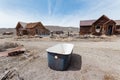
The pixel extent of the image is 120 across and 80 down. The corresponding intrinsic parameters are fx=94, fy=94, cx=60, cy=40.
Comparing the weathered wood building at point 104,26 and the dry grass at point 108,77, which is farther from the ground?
the weathered wood building at point 104,26

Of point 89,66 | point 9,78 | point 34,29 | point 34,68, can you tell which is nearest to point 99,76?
point 89,66

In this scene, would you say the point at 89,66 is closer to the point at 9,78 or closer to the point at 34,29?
the point at 9,78

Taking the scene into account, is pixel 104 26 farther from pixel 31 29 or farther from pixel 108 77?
pixel 31 29

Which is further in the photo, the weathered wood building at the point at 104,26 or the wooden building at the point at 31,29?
the wooden building at the point at 31,29

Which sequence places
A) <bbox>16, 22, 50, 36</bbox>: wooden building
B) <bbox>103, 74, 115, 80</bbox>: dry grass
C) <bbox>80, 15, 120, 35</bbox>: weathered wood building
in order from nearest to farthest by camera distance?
1. <bbox>103, 74, 115, 80</bbox>: dry grass
2. <bbox>80, 15, 120, 35</bbox>: weathered wood building
3. <bbox>16, 22, 50, 36</bbox>: wooden building

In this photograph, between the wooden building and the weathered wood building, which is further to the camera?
the wooden building

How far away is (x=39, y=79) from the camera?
4.02 metres

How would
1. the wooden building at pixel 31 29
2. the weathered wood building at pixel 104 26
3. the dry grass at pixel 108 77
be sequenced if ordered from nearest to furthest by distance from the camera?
the dry grass at pixel 108 77 → the weathered wood building at pixel 104 26 → the wooden building at pixel 31 29

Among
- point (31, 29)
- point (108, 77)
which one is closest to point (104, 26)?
point (108, 77)

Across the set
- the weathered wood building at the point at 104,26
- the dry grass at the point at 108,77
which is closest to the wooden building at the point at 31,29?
the weathered wood building at the point at 104,26

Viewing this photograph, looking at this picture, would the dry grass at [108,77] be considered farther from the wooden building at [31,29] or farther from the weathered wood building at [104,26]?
the wooden building at [31,29]

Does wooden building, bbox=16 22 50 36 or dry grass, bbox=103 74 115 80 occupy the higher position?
wooden building, bbox=16 22 50 36

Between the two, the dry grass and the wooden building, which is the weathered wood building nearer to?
the wooden building

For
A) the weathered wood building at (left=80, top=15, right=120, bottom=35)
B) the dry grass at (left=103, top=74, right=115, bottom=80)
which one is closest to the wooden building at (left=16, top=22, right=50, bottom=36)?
the weathered wood building at (left=80, top=15, right=120, bottom=35)
